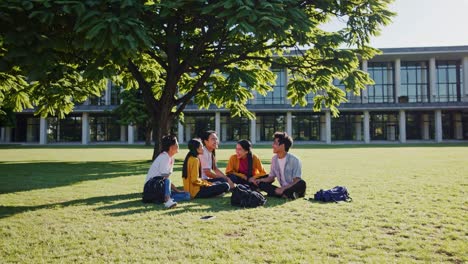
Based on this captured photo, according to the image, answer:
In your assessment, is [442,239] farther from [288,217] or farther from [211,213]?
[211,213]

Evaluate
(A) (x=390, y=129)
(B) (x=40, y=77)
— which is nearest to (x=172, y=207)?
(B) (x=40, y=77)

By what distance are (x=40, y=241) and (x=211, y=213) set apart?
2586 millimetres

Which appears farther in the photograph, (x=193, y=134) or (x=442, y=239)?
(x=193, y=134)

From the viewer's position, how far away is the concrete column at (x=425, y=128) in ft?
156

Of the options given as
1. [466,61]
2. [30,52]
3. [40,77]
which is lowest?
[40,77]

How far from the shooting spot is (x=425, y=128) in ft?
156

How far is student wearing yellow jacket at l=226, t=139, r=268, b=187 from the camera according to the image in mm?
8469

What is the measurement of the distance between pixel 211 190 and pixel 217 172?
27.7 inches

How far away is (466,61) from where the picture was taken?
1763 inches

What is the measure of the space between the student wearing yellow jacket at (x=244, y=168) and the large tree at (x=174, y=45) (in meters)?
2.72

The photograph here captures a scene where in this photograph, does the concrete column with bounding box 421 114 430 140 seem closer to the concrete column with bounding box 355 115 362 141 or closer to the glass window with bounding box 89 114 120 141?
the concrete column with bounding box 355 115 362 141

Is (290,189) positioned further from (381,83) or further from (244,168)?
(381,83)

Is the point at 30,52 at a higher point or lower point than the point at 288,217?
higher

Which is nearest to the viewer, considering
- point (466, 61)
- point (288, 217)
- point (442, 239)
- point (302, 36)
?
point (442, 239)
